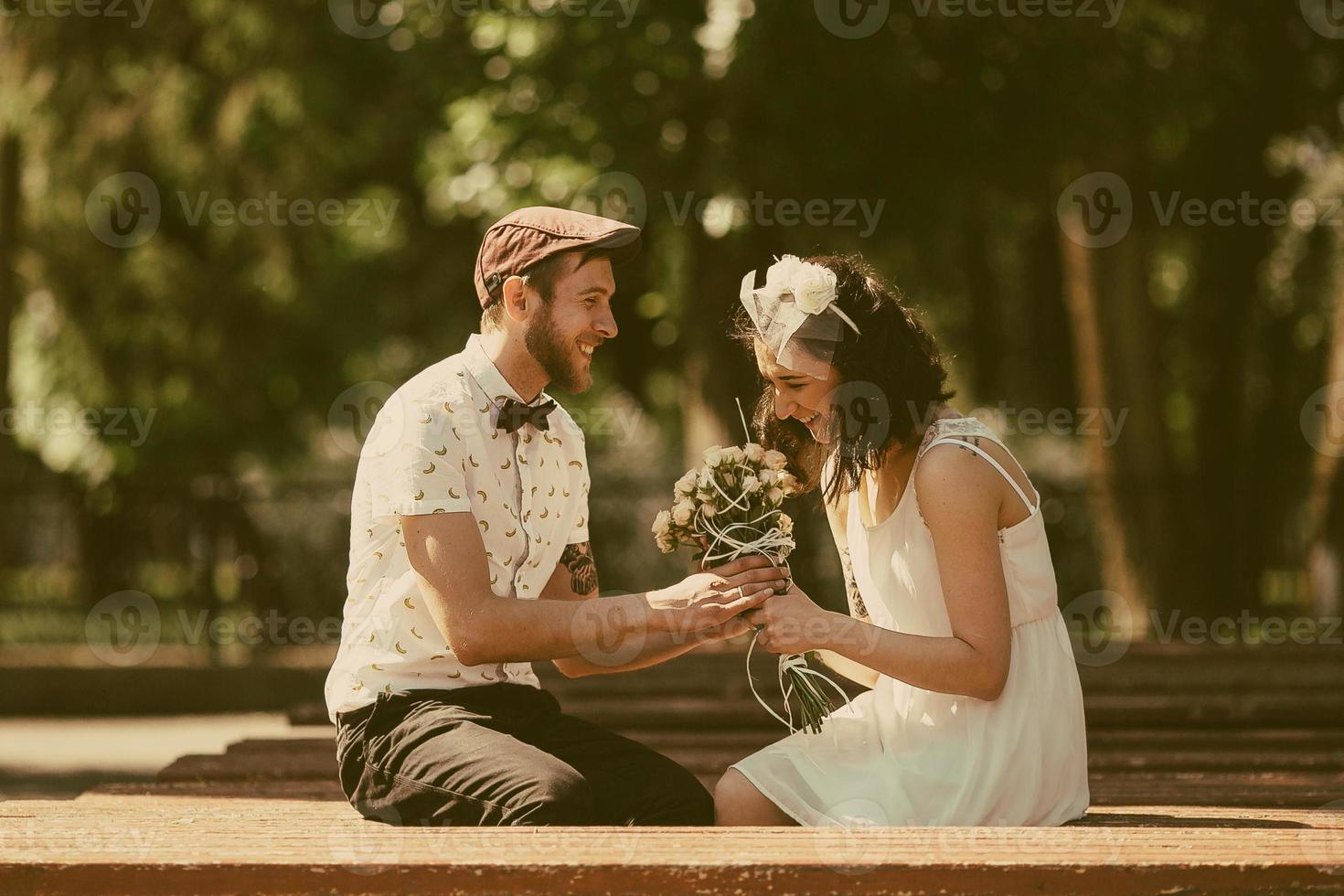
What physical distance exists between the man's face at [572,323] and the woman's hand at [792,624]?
0.74 metres

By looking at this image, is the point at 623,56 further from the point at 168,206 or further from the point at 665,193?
the point at 168,206

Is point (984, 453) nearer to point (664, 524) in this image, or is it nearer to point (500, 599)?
point (664, 524)

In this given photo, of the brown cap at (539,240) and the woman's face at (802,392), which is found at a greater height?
the brown cap at (539,240)

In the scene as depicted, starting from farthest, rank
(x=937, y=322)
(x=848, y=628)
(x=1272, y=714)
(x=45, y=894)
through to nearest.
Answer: (x=937, y=322) → (x=1272, y=714) → (x=848, y=628) → (x=45, y=894)

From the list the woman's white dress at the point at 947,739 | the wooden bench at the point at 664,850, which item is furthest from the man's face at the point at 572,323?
the wooden bench at the point at 664,850

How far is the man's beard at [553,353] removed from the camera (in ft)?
12.8

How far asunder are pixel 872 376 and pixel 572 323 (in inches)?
29.6

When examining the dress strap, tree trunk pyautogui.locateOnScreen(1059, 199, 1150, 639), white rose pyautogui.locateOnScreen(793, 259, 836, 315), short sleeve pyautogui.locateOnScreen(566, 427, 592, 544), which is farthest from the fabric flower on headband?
tree trunk pyautogui.locateOnScreen(1059, 199, 1150, 639)

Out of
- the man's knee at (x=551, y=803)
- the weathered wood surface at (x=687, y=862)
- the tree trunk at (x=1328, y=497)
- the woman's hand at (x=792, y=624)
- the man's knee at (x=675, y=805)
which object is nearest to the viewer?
the weathered wood surface at (x=687, y=862)

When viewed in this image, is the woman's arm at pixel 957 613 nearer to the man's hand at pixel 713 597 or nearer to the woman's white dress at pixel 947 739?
the woman's white dress at pixel 947 739

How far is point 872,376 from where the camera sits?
3699 millimetres

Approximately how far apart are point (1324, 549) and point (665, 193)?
6303 mm

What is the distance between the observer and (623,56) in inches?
348

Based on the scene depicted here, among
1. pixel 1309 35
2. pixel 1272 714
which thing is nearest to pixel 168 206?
pixel 1309 35
